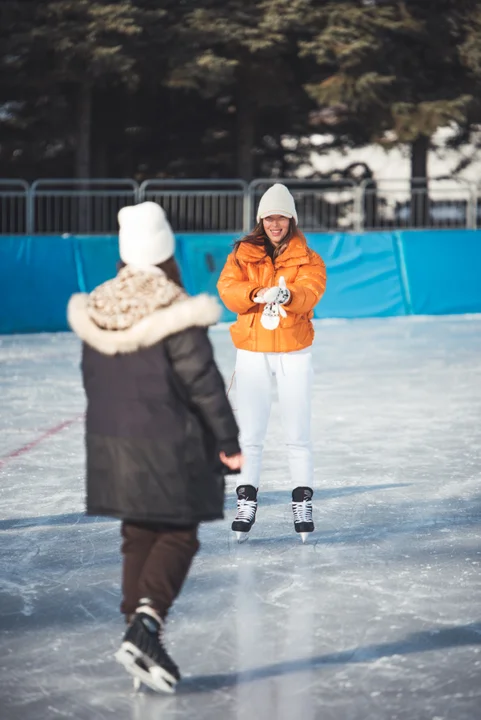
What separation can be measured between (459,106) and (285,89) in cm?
358

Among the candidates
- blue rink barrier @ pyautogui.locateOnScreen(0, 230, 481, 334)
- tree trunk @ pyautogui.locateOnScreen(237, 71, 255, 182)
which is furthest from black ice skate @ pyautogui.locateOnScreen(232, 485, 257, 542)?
tree trunk @ pyautogui.locateOnScreen(237, 71, 255, 182)

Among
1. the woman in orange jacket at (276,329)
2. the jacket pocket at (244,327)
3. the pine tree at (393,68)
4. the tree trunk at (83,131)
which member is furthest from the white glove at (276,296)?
the pine tree at (393,68)

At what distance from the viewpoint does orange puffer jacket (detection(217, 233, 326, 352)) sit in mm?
6066

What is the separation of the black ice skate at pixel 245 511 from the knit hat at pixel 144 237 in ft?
7.76

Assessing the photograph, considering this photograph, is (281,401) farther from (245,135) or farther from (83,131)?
(245,135)

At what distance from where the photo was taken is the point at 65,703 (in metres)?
4.18

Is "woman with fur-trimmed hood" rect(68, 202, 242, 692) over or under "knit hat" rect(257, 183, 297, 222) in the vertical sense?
under

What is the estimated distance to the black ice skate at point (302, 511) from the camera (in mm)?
6297

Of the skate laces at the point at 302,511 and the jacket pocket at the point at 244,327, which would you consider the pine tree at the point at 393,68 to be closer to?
the jacket pocket at the point at 244,327

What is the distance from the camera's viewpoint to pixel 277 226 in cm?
616

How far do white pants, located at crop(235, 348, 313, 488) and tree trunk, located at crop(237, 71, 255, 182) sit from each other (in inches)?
818

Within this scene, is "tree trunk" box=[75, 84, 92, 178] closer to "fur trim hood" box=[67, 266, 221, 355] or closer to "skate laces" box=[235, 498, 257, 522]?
"skate laces" box=[235, 498, 257, 522]

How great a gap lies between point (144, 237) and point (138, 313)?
0.86 ft

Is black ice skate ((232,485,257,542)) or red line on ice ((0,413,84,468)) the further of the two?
red line on ice ((0,413,84,468))
